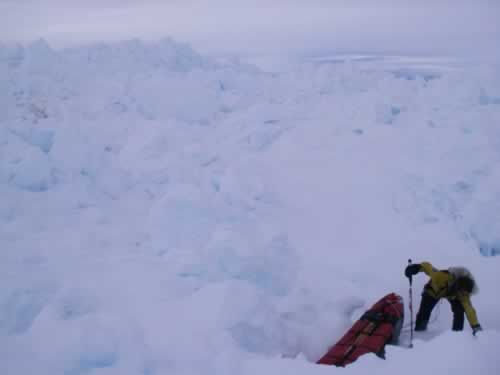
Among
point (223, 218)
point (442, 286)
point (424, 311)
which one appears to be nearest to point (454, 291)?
point (442, 286)

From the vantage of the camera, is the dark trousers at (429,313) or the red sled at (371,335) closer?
the red sled at (371,335)

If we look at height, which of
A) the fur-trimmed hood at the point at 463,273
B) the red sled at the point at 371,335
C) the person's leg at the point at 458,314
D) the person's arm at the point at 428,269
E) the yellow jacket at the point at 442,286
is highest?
the fur-trimmed hood at the point at 463,273

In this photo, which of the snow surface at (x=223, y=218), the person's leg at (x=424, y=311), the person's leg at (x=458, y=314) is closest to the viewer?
the snow surface at (x=223, y=218)

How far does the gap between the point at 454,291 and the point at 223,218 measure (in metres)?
3.05

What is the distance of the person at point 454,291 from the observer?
351 cm

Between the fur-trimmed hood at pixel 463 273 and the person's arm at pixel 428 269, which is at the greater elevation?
the fur-trimmed hood at pixel 463 273

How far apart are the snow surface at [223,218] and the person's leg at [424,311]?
0.21 m

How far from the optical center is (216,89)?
11898mm

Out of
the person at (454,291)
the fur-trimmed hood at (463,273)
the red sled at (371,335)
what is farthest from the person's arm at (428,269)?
the red sled at (371,335)

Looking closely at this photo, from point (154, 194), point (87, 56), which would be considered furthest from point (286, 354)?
point (87, 56)

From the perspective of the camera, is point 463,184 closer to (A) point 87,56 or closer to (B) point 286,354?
(B) point 286,354

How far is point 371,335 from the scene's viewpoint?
376 cm

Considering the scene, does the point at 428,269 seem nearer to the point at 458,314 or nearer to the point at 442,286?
the point at 442,286

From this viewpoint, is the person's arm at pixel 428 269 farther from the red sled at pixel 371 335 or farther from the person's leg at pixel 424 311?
the red sled at pixel 371 335
